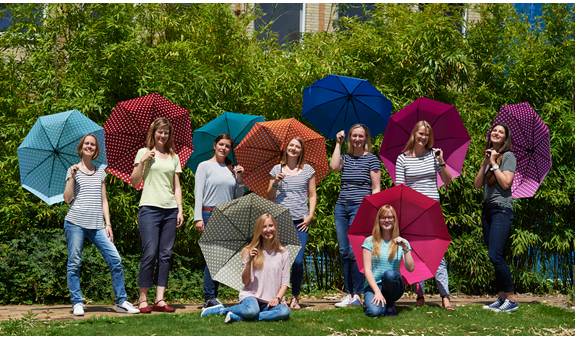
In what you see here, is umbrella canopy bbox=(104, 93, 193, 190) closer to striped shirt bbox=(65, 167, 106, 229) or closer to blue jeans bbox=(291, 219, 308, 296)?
striped shirt bbox=(65, 167, 106, 229)

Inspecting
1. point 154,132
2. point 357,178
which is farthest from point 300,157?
point 154,132

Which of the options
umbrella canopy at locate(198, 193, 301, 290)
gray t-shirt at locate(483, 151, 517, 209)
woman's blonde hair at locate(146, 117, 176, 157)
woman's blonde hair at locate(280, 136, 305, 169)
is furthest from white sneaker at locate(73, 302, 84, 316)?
gray t-shirt at locate(483, 151, 517, 209)

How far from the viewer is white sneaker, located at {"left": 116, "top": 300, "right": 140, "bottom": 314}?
15.0ft

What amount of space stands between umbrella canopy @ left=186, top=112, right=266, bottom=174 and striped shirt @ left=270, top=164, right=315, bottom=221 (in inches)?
27.5

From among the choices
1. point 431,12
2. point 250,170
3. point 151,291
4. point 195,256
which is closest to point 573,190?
point 431,12

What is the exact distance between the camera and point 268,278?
4.20m

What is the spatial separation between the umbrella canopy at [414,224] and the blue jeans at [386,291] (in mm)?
195

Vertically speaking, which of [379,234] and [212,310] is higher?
[379,234]

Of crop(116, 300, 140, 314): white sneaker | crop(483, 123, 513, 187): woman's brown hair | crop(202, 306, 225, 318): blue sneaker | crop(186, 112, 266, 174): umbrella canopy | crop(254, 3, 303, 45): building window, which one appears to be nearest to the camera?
crop(202, 306, 225, 318): blue sneaker

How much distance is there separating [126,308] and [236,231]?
1.19 meters

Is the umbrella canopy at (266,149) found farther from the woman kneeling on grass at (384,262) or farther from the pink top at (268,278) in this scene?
→ the woman kneeling on grass at (384,262)

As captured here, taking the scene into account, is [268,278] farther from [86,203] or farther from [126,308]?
[86,203]

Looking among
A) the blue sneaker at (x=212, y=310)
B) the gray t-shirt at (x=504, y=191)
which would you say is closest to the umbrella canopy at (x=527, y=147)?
the gray t-shirt at (x=504, y=191)

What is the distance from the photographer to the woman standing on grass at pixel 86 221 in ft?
15.0
